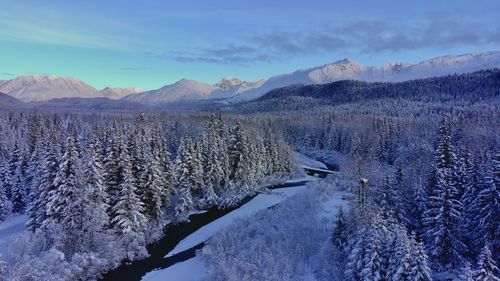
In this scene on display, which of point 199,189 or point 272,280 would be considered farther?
point 199,189

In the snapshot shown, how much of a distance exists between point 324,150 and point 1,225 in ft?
354

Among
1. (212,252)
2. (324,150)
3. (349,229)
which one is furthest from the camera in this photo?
(324,150)

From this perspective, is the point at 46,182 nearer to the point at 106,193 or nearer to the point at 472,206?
the point at 106,193

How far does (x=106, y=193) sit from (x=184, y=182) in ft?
57.9

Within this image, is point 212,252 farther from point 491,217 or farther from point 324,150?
point 324,150

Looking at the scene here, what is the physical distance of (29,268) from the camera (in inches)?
1286

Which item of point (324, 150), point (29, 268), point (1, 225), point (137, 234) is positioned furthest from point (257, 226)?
point (324, 150)

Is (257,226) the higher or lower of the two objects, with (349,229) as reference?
lower

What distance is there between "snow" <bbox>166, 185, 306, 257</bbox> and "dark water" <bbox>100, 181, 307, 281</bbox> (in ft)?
3.16

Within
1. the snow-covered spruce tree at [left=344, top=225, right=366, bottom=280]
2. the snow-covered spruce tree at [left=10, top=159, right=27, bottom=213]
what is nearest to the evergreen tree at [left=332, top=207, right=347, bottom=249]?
the snow-covered spruce tree at [left=344, top=225, right=366, bottom=280]

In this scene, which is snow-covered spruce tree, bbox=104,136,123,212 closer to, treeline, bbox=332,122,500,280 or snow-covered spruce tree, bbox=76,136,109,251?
snow-covered spruce tree, bbox=76,136,109,251

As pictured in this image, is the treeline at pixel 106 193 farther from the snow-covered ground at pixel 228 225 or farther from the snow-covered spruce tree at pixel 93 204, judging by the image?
the snow-covered ground at pixel 228 225

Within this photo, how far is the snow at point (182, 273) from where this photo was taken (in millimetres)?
40969

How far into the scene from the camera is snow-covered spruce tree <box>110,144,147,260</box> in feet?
154
